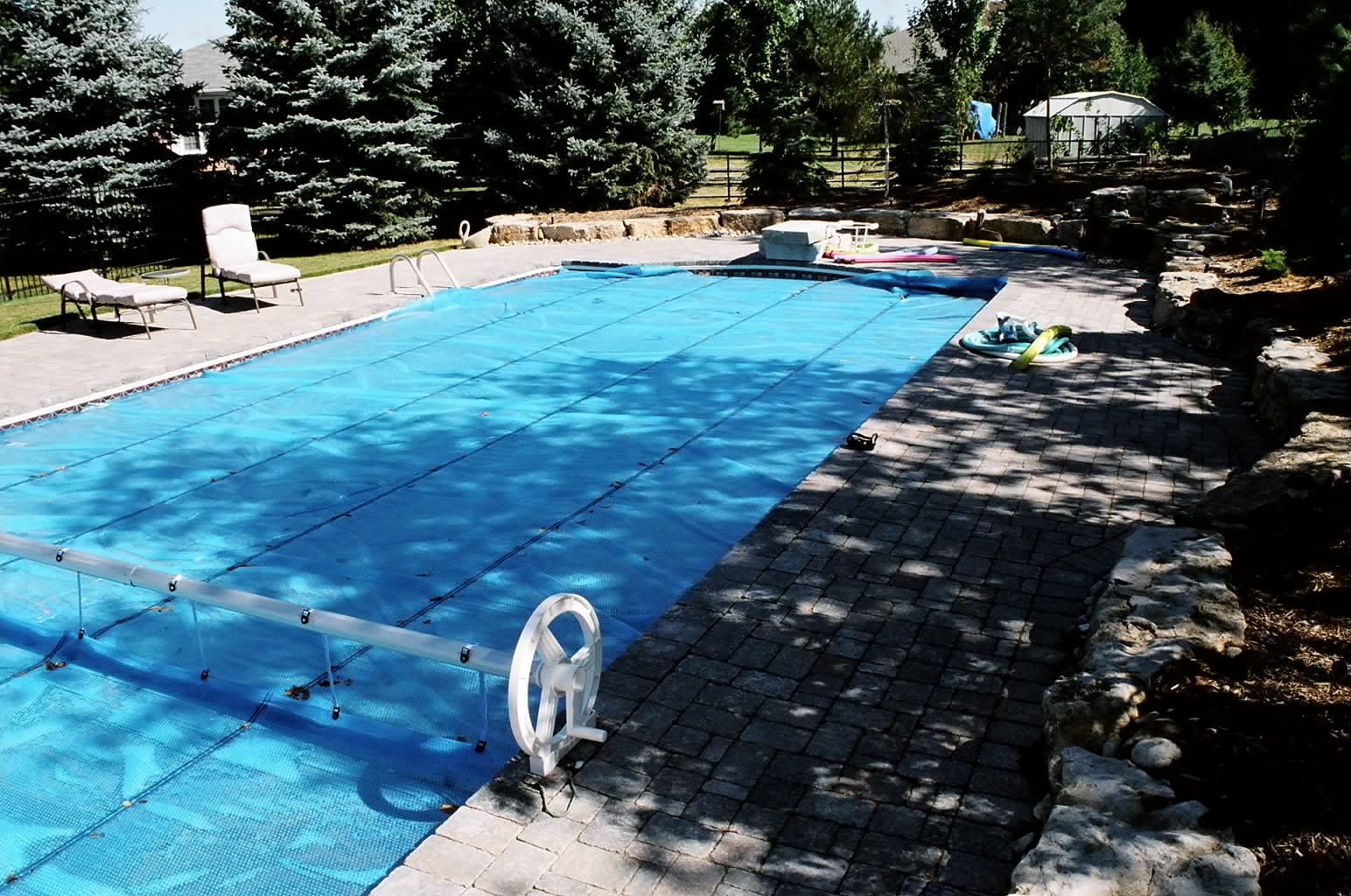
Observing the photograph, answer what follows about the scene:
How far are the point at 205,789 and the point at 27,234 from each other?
646 inches

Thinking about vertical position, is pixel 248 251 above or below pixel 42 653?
above

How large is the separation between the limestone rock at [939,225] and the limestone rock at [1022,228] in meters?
0.47

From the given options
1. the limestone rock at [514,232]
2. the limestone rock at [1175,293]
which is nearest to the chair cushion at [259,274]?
the limestone rock at [514,232]

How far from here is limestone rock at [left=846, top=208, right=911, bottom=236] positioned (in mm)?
18719

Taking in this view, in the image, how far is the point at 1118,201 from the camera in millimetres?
16359

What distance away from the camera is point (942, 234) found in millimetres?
18266

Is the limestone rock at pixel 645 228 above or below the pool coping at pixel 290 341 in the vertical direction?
above

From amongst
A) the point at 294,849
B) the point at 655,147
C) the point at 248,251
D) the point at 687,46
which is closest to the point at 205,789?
the point at 294,849

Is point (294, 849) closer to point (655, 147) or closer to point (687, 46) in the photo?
point (655, 147)

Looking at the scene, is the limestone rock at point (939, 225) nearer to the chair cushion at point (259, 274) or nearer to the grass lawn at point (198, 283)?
the grass lawn at point (198, 283)

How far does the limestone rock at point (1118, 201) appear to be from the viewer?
53.6 feet

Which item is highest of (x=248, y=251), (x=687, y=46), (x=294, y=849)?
(x=687, y=46)

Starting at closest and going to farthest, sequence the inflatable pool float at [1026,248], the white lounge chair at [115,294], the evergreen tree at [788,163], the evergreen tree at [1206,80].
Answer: the white lounge chair at [115,294], the inflatable pool float at [1026,248], the evergreen tree at [788,163], the evergreen tree at [1206,80]

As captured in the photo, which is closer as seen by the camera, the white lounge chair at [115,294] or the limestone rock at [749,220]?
the white lounge chair at [115,294]
